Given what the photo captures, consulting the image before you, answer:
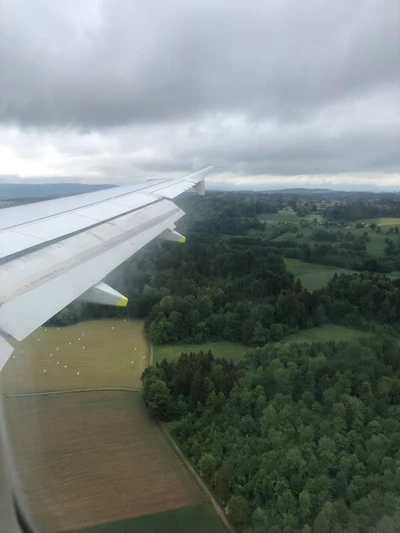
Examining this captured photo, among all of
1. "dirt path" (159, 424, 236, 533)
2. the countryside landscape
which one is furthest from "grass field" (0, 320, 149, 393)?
"dirt path" (159, 424, 236, 533)

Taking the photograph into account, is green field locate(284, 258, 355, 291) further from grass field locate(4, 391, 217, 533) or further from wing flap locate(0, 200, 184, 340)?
wing flap locate(0, 200, 184, 340)

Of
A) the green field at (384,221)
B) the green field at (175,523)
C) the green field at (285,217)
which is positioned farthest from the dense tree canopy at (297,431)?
the green field at (285,217)

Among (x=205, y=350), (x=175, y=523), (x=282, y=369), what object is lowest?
(x=205, y=350)

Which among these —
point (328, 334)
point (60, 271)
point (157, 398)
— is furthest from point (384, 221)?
point (60, 271)

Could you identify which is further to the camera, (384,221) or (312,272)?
(384,221)

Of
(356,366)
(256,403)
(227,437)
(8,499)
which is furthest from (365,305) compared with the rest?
(8,499)

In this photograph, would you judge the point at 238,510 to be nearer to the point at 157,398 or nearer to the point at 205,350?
the point at 157,398

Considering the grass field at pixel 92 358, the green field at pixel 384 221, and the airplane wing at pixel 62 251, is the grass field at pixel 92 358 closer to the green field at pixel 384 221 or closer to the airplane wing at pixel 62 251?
the airplane wing at pixel 62 251
